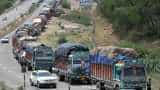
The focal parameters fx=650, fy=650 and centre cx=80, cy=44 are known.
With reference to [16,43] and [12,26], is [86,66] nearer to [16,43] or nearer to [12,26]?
[16,43]

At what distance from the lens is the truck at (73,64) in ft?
154

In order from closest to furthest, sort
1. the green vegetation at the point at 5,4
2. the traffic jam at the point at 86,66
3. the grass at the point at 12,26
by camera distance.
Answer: the traffic jam at the point at 86,66, the grass at the point at 12,26, the green vegetation at the point at 5,4

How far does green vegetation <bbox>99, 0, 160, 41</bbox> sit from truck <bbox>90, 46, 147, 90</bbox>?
32455 mm

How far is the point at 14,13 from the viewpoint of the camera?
15838 centimetres

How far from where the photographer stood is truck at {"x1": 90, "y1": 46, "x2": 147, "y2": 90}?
116 feet

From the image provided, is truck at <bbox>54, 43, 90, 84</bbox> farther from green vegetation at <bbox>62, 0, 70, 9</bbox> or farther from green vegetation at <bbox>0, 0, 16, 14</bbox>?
green vegetation at <bbox>0, 0, 16, 14</bbox>

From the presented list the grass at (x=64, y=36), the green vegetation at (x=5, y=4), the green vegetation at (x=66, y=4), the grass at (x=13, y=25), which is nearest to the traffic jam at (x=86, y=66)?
the grass at (x=64, y=36)

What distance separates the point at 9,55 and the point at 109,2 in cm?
2113

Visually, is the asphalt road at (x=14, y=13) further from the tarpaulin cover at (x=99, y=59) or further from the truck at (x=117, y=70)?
the truck at (x=117, y=70)

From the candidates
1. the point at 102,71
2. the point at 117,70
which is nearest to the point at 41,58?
the point at 102,71

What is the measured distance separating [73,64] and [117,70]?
1190 centimetres

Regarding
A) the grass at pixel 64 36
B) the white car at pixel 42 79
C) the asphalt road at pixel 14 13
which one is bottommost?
the asphalt road at pixel 14 13

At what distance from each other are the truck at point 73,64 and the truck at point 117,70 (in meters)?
4.29

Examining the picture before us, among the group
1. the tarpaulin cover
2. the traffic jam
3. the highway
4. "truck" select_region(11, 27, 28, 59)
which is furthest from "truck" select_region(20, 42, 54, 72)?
"truck" select_region(11, 27, 28, 59)
